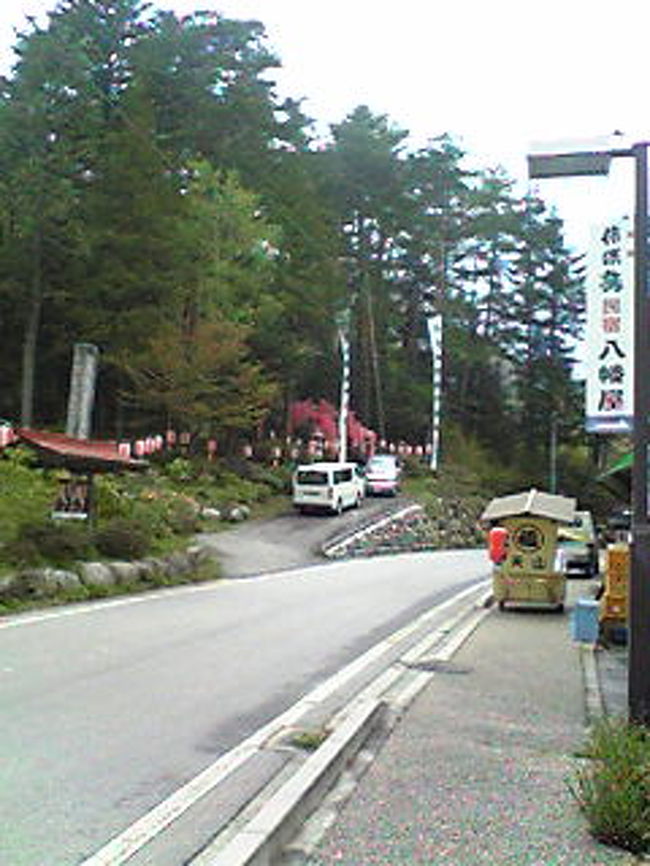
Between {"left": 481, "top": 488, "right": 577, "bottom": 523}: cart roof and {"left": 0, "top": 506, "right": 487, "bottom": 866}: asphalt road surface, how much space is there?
87.4 inches

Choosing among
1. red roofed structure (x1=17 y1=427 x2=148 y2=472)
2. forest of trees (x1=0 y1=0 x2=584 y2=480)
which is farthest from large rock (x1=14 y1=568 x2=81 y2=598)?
forest of trees (x1=0 y1=0 x2=584 y2=480)

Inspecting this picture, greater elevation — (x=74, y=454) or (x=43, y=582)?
(x=74, y=454)

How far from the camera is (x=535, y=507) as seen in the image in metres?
18.0

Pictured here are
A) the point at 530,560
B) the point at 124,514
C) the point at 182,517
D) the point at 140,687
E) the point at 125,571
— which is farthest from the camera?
the point at 182,517

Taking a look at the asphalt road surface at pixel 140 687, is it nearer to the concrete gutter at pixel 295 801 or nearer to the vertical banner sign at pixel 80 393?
the concrete gutter at pixel 295 801

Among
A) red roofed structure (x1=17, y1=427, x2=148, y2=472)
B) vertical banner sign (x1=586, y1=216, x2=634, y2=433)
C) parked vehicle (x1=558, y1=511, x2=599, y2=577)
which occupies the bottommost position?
parked vehicle (x1=558, y1=511, x2=599, y2=577)

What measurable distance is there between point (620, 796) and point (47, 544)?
14349 millimetres

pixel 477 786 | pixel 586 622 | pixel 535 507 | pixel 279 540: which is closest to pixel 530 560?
pixel 535 507

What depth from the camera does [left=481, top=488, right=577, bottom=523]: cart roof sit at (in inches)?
697

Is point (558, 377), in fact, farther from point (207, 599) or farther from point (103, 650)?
point (103, 650)

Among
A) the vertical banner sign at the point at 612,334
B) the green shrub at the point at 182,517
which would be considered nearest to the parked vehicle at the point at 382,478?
the green shrub at the point at 182,517

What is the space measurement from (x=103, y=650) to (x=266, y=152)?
42.1 m

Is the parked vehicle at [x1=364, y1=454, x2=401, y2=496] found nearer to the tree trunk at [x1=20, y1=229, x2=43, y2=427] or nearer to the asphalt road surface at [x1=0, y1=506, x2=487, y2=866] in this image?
the tree trunk at [x1=20, y1=229, x2=43, y2=427]

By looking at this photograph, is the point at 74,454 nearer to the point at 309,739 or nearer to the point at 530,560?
the point at 530,560
